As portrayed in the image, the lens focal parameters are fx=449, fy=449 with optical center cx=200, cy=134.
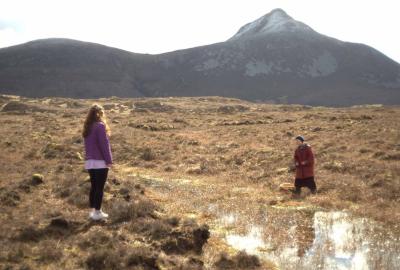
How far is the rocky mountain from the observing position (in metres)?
144

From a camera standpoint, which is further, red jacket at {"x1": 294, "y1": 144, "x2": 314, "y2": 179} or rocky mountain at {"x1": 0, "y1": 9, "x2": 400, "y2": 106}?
rocky mountain at {"x1": 0, "y1": 9, "x2": 400, "y2": 106}

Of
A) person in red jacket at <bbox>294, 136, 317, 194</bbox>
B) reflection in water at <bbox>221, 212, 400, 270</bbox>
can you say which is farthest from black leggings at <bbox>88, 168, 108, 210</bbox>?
person in red jacket at <bbox>294, 136, 317, 194</bbox>

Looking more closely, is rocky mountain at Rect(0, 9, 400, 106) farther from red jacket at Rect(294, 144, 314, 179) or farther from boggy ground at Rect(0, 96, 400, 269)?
red jacket at Rect(294, 144, 314, 179)

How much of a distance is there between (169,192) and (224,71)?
15368cm

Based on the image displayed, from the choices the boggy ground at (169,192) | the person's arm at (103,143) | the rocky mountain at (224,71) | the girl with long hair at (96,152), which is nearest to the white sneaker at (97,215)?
the girl with long hair at (96,152)

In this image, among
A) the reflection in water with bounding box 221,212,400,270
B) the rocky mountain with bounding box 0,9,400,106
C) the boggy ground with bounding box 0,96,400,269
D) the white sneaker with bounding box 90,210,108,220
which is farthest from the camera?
the rocky mountain with bounding box 0,9,400,106

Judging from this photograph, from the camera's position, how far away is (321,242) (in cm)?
962

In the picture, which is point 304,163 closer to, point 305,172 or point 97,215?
point 305,172

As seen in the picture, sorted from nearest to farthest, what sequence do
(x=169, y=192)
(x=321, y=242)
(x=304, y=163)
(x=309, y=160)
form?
(x=321, y=242), (x=304, y=163), (x=309, y=160), (x=169, y=192)

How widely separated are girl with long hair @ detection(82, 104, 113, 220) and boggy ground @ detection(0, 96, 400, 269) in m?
0.55

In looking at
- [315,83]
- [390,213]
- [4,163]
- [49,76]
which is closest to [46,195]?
[4,163]

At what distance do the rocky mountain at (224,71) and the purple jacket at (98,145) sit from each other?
130 metres

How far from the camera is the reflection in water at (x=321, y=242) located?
8297 millimetres

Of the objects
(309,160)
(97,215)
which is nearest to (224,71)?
(309,160)
